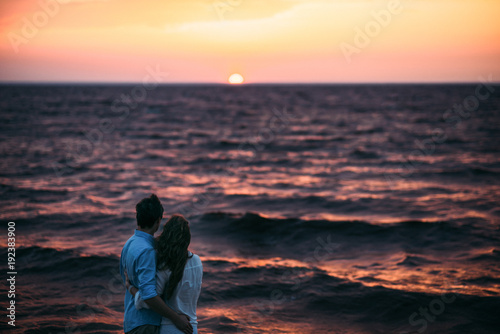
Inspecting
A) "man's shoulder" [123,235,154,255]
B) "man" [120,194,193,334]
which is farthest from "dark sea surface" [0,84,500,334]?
"man's shoulder" [123,235,154,255]

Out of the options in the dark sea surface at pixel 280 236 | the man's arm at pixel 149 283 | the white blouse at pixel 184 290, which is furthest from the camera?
the dark sea surface at pixel 280 236

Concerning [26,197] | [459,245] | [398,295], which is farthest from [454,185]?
[26,197]

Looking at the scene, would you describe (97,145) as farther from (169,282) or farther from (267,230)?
(169,282)

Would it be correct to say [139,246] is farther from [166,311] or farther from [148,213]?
[166,311]

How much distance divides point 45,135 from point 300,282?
29.8m

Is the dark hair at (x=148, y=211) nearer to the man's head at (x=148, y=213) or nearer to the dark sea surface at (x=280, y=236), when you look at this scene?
the man's head at (x=148, y=213)

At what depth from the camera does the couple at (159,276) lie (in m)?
2.94

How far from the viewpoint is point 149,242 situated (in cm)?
305

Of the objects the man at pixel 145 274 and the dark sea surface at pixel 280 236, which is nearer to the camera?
the man at pixel 145 274

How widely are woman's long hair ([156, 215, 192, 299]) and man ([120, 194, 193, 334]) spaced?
7 cm

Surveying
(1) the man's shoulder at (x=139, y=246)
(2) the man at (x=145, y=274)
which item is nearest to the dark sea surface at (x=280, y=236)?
(2) the man at (x=145, y=274)

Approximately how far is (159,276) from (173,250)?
0.24m

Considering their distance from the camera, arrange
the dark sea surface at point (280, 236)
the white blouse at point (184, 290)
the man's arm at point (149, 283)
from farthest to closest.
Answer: the dark sea surface at point (280, 236)
the white blouse at point (184, 290)
the man's arm at point (149, 283)

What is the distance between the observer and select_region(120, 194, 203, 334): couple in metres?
2.94
